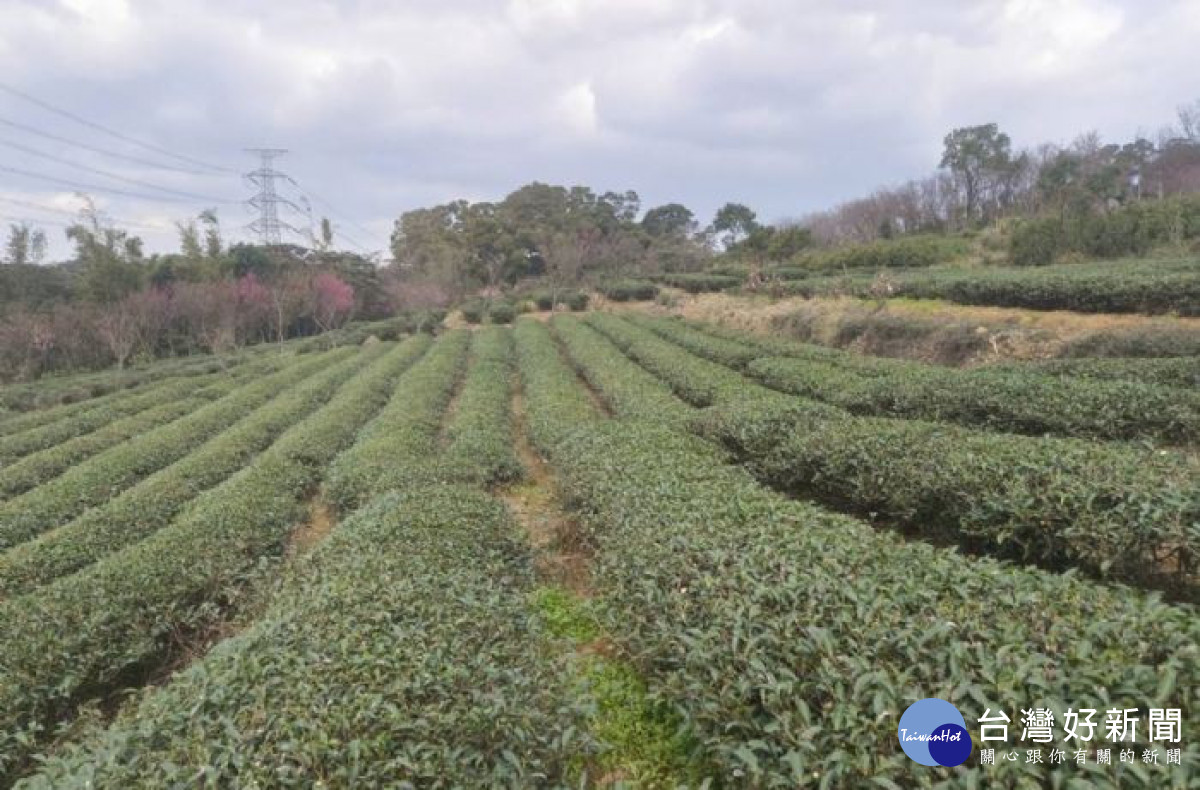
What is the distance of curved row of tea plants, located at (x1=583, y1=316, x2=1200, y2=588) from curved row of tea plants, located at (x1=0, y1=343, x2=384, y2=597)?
7.57 meters

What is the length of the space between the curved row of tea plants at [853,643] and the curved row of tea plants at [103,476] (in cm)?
922

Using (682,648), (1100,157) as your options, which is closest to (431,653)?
(682,648)

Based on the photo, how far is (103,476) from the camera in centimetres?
1081

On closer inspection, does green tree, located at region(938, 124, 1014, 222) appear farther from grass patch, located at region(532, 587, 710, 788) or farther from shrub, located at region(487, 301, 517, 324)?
grass patch, located at region(532, 587, 710, 788)

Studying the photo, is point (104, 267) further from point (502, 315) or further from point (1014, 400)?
point (1014, 400)

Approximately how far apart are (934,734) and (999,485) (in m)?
3.12

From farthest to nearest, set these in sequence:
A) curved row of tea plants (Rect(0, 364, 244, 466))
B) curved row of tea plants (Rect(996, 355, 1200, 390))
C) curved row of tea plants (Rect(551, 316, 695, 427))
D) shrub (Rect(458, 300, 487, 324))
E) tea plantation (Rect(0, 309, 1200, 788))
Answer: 1. shrub (Rect(458, 300, 487, 324))
2. curved row of tea plants (Rect(0, 364, 244, 466))
3. curved row of tea plants (Rect(551, 316, 695, 427))
4. curved row of tea plants (Rect(996, 355, 1200, 390))
5. tea plantation (Rect(0, 309, 1200, 788))

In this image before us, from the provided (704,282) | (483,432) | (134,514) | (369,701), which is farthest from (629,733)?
(704,282)

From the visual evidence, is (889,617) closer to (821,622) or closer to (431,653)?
(821,622)

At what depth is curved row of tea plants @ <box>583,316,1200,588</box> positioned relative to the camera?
13.2 ft

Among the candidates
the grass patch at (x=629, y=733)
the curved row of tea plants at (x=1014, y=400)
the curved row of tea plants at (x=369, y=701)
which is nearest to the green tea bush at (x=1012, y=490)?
the curved row of tea plants at (x=1014, y=400)

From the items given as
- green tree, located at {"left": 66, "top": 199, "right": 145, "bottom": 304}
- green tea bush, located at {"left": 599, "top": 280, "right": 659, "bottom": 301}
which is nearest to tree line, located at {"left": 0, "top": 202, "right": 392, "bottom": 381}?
green tree, located at {"left": 66, "top": 199, "right": 145, "bottom": 304}

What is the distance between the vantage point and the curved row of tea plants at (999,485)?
4.02 meters

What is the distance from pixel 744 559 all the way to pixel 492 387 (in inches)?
518
